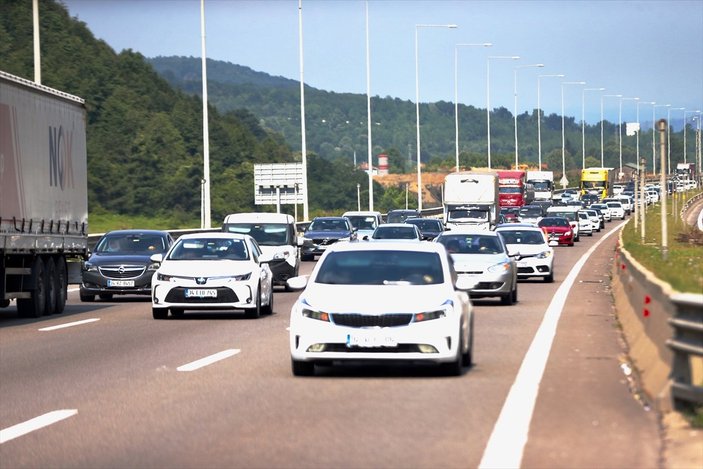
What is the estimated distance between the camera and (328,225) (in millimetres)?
56594

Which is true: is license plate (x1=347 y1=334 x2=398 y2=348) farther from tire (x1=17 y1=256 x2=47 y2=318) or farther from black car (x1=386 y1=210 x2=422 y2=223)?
black car (x1=386 y1=210 x2=422 y2=223)

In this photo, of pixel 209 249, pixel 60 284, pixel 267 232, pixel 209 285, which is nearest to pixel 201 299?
pixel 209 285

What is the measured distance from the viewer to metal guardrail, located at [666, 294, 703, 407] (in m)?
11.9

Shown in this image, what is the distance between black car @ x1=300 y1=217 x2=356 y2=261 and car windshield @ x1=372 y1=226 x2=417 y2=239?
471 cm

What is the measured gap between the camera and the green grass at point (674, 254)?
17830 mm

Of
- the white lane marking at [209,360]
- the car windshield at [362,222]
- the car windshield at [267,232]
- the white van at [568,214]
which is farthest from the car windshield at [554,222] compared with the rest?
the white lane marking at [209,360]

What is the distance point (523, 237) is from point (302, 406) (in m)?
28.3

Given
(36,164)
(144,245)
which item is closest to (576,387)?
(36,164)

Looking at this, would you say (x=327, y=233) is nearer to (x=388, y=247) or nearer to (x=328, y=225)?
(x=328, y=225)

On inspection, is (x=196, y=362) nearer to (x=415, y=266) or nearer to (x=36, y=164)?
(x=415, y=266)

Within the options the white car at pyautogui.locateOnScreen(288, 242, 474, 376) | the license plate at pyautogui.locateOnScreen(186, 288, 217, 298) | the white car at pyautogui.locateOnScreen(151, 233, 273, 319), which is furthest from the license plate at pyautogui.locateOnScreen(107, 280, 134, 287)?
the white car at pyautogui.locateOnScreen(288, 242, 474, 376)

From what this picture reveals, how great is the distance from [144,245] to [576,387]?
2018 cm

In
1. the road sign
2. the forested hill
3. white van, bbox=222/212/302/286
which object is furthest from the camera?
the forested hill

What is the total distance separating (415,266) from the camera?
55.0ft
